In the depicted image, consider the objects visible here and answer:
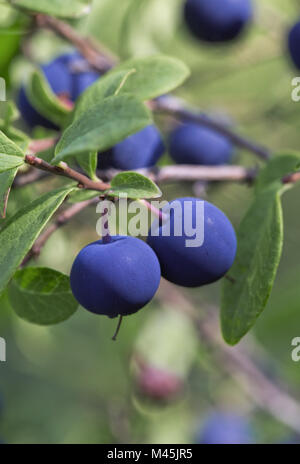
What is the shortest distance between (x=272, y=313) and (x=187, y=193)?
646mm

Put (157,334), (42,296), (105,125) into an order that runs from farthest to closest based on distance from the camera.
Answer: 1. (157,334)
2. (42,296)
3. (105,125)

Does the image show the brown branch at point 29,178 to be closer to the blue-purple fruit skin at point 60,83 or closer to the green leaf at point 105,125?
the blue-purple fruit skin at point 60,83

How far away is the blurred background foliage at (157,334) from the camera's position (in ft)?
5.49

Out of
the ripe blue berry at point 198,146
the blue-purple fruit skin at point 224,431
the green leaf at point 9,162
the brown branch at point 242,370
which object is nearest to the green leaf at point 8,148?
the green leaf at point 9,162

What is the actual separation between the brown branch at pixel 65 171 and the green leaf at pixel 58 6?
1.16 ft

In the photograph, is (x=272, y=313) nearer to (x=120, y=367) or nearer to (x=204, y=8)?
A: (x=120, y=367)

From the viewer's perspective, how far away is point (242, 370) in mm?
1866

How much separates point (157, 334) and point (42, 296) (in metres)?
1.19

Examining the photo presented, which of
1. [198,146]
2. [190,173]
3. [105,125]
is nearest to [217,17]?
[198,146]

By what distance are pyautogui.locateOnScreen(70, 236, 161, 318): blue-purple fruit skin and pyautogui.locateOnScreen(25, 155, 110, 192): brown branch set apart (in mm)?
75

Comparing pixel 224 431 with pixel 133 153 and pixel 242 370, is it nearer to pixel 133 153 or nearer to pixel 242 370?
pixel 242 370

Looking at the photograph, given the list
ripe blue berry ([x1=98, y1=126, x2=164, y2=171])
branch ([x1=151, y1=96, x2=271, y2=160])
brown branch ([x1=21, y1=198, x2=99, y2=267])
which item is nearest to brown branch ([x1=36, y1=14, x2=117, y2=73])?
branch ([x1=151, y1=96, x2=271, y2=160])

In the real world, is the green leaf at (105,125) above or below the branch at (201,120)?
above

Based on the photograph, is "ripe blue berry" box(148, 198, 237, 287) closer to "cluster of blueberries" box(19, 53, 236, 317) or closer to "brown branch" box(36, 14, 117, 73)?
"cluster of blueberries" box(19, 53, 236, 317)
